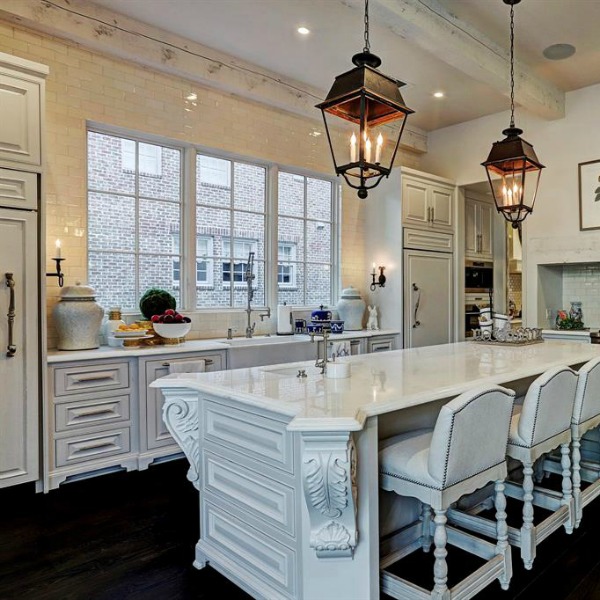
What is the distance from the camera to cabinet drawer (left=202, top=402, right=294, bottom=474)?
1.87 meters

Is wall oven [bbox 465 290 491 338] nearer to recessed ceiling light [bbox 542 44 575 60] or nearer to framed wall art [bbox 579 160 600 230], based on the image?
framed wall art [bbox 579 160 600 230]

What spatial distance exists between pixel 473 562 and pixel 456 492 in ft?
2.36

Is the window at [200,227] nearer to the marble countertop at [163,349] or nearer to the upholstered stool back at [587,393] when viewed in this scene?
the marble countertop at [163,349]

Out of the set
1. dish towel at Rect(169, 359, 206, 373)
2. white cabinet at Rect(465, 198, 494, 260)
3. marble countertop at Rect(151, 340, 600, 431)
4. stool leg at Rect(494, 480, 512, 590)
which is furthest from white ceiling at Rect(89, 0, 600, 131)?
stool leg at Rect(494, 480, 512, 590)

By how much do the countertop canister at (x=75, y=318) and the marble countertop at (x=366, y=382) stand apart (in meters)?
1.40

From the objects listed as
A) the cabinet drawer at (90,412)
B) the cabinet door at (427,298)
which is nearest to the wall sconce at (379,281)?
the cabinet door at (427,298)

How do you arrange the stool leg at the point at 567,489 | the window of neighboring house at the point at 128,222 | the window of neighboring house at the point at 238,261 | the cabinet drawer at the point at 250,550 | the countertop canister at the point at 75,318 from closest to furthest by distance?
the cabinet drawer at the point at 250,550, the stool leg at the point at 567,489, the countertop canister at the point at 75,318, the window of neighboring house at the point at 128,222, the window of neighboring house at the point at 238,261

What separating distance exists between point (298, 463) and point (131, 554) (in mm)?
1184

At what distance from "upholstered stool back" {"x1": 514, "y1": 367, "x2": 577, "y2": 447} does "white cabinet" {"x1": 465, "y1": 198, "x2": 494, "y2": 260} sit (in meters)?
4.26

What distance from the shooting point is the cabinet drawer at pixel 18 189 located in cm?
294

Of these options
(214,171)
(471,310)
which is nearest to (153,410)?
(214,171)

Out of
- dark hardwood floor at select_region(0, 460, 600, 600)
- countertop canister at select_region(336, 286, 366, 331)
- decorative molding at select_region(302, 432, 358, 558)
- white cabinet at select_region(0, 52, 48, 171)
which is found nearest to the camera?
decorative molding at select_region(302, 432, 358, 558)

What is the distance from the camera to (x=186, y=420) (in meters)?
2.33

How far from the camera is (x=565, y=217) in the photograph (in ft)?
17.5
